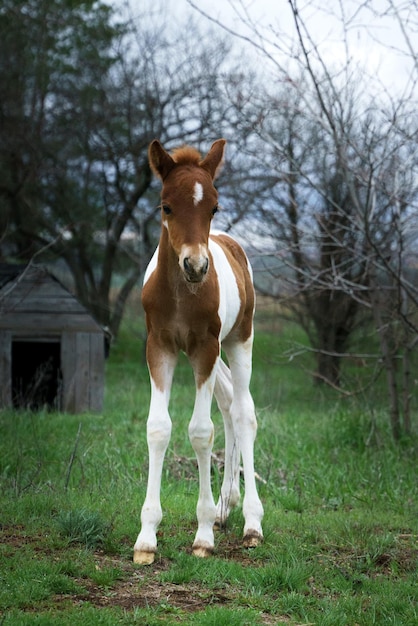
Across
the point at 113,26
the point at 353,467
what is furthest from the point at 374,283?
the point at 113,26

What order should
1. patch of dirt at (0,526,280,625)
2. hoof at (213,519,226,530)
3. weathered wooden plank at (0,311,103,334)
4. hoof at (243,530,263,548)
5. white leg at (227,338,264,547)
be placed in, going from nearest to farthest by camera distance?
patch of dirt at (0,526,280,625)
hoof at (243,530,263,548)
white leg at (227,338,264,547)
hoof at (213,519,226,530)
weathered wooden plank at (0,311,103,334)

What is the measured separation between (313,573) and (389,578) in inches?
17.4

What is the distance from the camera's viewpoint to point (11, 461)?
7191 mm

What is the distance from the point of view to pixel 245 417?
577cm

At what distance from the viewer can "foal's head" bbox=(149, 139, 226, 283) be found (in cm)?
449

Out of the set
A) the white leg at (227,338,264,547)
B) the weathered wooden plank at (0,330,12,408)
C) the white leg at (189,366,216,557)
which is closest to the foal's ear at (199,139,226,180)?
the white leg at (189,366,216,557)

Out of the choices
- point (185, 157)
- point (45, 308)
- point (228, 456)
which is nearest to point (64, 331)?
point (45, 308)

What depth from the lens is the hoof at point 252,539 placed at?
529 cm

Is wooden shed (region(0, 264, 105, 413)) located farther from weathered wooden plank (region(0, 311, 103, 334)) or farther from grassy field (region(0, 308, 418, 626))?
grassy field (region(0, 308, 418, 626))

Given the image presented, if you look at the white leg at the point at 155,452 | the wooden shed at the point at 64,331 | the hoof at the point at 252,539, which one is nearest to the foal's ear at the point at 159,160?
the white leg at the point at 155,452

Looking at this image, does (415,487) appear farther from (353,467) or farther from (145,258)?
(145,258)

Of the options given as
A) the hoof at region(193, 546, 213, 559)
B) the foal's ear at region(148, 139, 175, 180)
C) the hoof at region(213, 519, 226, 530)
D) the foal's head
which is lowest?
the hoof at region(193, 546, 213, 559)

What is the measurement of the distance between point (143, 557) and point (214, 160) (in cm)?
240

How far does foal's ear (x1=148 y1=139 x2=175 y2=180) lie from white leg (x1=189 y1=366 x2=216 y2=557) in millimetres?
1216
